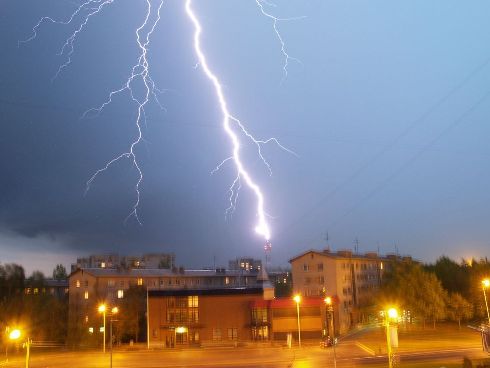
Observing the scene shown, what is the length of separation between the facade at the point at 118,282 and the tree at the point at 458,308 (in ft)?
82.0

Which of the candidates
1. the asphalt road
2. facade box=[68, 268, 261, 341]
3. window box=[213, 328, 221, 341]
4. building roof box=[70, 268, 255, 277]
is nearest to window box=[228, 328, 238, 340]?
window box=[213, 328, 221, 341]

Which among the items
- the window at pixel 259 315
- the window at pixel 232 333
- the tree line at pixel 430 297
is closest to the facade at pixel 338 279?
the tree line at pixel 430 297

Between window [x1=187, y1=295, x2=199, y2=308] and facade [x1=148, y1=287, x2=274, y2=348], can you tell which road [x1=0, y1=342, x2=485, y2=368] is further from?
window [x1=187, y1=295, x2=199, y2=308]

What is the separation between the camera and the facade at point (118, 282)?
65.1 m

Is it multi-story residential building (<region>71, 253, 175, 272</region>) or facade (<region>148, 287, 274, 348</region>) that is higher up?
multi-story residential building (<region>71, 253, 175, 272</region>)

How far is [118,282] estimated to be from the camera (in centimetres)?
7019

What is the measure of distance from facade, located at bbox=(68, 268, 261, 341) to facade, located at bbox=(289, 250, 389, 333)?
22.6 ft

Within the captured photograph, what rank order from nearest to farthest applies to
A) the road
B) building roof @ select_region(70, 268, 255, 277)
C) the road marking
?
the road, the road marking, building roof @ select_region(70, 268, 255, 277)

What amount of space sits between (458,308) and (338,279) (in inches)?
579

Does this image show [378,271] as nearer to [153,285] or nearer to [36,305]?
[153,285]

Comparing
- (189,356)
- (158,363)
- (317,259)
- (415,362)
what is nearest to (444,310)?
(317,259)

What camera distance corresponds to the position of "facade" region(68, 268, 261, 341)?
65.1m

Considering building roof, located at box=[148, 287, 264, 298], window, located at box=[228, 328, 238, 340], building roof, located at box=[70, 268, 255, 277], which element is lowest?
window, located at box=[228, 328, 238, 340]

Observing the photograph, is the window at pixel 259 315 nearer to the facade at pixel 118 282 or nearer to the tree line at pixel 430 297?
the facade at pixel 118 282
